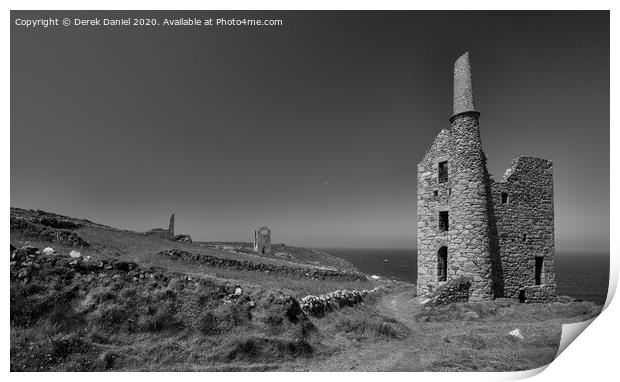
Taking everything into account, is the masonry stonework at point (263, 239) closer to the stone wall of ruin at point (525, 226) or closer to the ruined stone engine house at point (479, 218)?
the ruined stone engine house at point (479, 218)

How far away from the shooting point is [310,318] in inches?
397

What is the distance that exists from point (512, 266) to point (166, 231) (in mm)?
29434

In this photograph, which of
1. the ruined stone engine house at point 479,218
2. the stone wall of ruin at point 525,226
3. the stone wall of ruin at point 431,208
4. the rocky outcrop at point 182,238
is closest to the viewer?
the ruined stone engine house at point 479,218

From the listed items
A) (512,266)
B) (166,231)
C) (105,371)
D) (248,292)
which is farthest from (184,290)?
(166,231)

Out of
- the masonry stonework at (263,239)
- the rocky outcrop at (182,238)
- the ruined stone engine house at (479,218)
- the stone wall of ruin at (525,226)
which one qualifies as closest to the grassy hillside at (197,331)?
the ruined stone engine house at (479,218)

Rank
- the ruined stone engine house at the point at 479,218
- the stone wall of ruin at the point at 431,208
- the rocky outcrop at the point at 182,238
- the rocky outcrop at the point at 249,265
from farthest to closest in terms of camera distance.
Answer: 1. the rocky outcrop at the point at 182,238
2. the rocky outcrop at the point at 249,265
3. the stone wall of ruin at the point at 431,208
4. the ruined stone engine house at the point at 479,218

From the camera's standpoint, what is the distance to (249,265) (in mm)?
18562

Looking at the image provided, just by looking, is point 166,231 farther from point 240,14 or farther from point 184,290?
point 240,14

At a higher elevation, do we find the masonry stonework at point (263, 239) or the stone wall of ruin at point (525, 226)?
the stone wall of ruin at point (525, 226)

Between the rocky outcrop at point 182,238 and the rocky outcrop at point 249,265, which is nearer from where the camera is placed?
the rocky outcrop at point 249,265

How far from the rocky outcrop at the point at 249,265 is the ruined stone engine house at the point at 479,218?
7.25m

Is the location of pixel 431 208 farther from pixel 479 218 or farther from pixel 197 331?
pixel 197 331

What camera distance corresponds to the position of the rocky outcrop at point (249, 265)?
680 inches

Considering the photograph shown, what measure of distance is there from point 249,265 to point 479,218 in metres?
11.9
